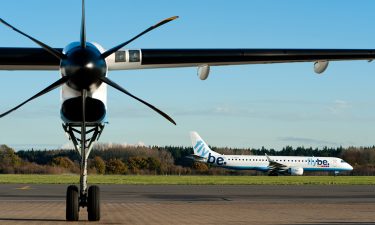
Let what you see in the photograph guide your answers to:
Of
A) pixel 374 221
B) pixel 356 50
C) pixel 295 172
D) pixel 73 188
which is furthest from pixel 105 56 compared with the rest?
pixel 295 172

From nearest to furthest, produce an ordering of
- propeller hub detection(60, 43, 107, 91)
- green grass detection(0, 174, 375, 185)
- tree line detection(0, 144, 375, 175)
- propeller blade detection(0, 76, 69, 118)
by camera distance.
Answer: propeller hub detection(60, 43, 107, 91), propeller blade detection(0, 76, 69, 118), green grass detection(0, 174, 375, 185), tree line detection(0, 144, 375, 175)

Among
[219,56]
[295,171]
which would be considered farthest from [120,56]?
[295,171]

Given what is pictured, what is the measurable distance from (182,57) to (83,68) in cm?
306

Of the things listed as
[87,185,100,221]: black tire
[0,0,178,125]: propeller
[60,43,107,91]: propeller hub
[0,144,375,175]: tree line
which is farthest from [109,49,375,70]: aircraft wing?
[0,144,375,175]: tree line

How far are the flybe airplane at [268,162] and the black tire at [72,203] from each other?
67116 mm

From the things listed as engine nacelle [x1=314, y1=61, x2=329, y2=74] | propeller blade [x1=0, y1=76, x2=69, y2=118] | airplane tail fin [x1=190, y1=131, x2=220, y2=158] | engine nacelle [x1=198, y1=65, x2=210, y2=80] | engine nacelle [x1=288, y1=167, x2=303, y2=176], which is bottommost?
engine nacelle [x1=288, y1=167, x2=303, y2=176]

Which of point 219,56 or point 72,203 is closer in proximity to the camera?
point 72,203

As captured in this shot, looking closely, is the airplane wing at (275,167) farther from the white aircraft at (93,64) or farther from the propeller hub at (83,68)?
the propeller hub at (83,68)

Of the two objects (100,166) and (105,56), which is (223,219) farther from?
(100,166)

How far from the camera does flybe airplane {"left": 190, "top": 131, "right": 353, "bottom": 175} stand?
80.2 m

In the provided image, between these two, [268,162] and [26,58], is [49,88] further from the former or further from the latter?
[268,162]

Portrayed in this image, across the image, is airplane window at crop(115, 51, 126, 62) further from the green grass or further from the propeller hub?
the green grass

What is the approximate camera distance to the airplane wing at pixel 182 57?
1256 cm

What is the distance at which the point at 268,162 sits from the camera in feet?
271
